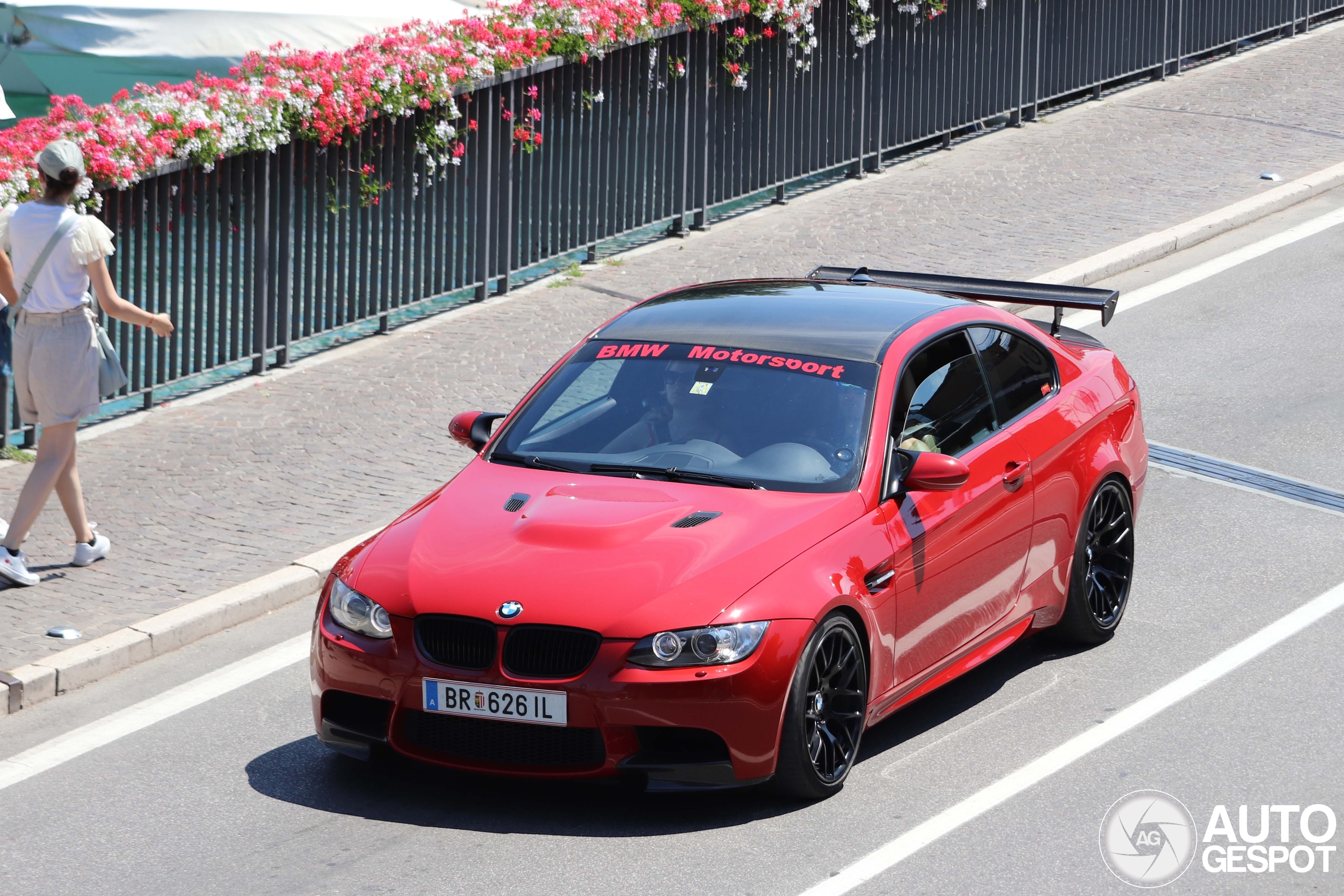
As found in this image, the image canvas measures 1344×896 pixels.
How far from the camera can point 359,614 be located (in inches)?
235

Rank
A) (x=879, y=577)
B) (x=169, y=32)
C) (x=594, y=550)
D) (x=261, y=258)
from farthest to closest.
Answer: (x=169, y=32), (x=261, y=258), (x=879, y=577), (x=594, y=550)

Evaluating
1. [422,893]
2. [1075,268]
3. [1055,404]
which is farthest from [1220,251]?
[422,893]

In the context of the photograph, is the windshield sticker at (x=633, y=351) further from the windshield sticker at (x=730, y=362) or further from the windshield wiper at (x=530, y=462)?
the windshield wiper at (x=530, y=462)

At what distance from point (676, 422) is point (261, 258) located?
233 inches

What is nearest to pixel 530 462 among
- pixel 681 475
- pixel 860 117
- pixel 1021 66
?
pixel 681 475

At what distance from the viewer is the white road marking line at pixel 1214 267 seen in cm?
1323

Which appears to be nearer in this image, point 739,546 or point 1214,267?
point 739,546

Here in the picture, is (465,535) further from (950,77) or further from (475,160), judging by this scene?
(950,77)

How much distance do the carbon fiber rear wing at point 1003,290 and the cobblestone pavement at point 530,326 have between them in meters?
2.72

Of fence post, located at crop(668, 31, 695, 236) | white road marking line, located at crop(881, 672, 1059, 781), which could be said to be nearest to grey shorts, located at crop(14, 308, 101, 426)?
white road marking line, located at crop(881, 672, 1059, 781)

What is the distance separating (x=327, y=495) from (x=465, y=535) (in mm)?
3601

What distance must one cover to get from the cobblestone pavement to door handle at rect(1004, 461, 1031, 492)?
11.4ft

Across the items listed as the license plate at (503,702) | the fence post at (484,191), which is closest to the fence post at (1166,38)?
the fence post at (484,191)

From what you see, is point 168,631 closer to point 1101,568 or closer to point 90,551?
point 90,551
